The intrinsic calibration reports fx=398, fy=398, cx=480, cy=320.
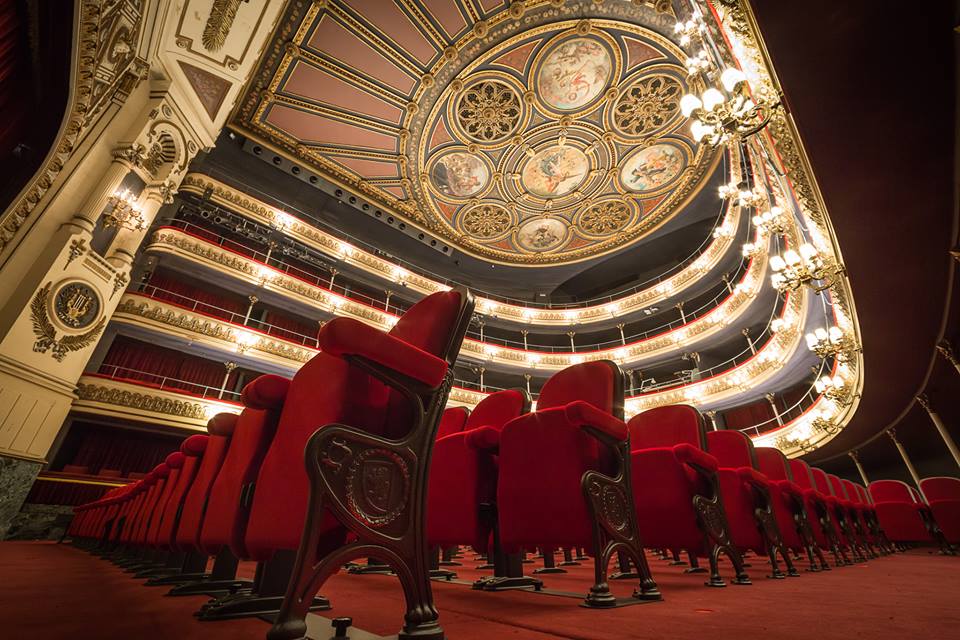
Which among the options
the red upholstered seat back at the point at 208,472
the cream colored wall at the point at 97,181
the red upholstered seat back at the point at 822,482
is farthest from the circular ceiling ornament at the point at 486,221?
the red upholstered seat back at the point at 208,472

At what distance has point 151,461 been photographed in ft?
27.5

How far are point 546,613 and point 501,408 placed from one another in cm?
99

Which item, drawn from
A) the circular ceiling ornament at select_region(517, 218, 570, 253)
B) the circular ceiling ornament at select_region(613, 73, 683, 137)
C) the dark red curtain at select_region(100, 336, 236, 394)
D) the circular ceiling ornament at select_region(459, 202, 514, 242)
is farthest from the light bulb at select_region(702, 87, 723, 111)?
the dark red curtain at select_region(100, 336, 236, 394)

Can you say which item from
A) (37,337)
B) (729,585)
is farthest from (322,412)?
(37,337)

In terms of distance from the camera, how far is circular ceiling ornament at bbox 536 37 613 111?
376 inches

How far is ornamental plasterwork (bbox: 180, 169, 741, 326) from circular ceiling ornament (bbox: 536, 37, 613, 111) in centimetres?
394

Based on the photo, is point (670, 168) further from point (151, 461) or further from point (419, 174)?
point (151, 461)

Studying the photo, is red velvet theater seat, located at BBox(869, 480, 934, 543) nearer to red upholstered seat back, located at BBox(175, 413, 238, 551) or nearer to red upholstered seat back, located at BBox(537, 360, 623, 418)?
red upholstered seat back, located at BBox(537, 360, 623, 418)

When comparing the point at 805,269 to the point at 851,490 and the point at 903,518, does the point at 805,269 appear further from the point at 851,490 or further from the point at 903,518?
the point at 903,518

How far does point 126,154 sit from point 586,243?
13.6 m

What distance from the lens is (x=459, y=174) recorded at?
1219 cm

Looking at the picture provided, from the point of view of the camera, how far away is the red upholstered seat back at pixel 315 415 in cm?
88

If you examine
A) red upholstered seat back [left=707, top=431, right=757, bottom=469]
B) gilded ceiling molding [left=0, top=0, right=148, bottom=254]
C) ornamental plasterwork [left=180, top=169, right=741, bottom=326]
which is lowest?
red upholstered seat back [left=707, top=431, right=757, bottom=469]

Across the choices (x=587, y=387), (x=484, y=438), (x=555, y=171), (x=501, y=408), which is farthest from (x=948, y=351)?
(x=555, y=171)
